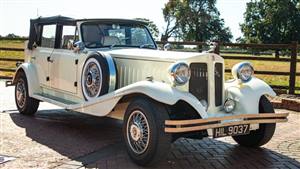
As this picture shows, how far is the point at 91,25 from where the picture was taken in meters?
7.64

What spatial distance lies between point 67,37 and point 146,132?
3260mm

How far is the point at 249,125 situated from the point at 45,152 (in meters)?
2.83

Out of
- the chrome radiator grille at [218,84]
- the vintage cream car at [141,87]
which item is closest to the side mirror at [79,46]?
the vintage cream car at [141,87]

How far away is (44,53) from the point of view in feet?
27.8

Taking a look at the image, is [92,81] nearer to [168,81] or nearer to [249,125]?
[168,81]

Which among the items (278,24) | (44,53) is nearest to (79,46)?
(44,53)

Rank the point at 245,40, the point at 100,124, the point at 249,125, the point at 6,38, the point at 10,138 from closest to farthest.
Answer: the point at 249,125, the point at 10,138, the point at 100,124, the point at 6,38, the point at 245,40

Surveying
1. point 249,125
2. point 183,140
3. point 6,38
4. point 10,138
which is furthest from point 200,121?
point 6,38

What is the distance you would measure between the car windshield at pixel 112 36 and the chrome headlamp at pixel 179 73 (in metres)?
2.15

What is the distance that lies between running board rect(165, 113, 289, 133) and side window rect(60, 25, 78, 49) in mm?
3239

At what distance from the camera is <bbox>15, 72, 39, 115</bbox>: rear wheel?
8703mm

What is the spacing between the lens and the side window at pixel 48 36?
27.5 feet

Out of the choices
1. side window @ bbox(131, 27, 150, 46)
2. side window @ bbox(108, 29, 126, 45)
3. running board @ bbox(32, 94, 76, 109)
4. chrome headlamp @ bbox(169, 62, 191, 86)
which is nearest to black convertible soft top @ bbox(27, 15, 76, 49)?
side window @ bbox(108, 29, 126, 45)

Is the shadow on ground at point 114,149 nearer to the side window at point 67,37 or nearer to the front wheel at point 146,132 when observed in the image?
the front wheel at point 146,132
